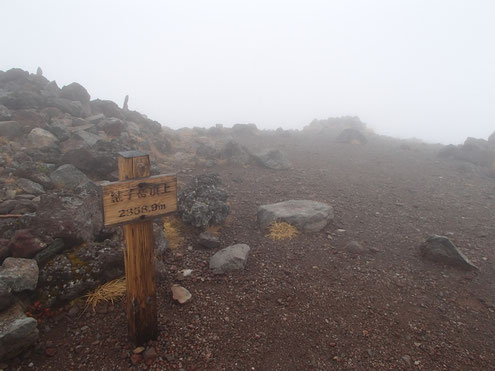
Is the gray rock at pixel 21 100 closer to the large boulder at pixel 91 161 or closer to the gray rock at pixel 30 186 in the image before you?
the large boulder at pixel 91 161

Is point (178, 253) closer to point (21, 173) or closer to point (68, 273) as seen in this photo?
point (68, 273)

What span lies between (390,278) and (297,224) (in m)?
2.85

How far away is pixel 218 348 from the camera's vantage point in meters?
4.57

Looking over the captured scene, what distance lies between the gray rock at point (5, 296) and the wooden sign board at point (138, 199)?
7.02 feet

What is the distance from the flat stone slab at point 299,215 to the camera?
8.77 metres

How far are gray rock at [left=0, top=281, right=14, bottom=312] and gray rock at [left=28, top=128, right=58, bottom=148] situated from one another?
8.78m

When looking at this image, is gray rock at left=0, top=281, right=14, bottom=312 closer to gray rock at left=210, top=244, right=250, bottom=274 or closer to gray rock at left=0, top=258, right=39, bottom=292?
gray rock at left=0, top=258, right=39, bottom=292

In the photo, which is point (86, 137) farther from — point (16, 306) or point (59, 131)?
point (16, 306)

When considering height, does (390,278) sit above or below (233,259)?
below

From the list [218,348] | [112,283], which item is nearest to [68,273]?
[112,283]

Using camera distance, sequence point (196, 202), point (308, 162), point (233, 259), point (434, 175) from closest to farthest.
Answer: point (233, 259)
point (196, 202)
point (434, 175)
point (308, 162)

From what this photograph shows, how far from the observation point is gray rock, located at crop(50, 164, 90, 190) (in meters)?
8.95

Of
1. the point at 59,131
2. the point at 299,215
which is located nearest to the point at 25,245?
the point at 299,215

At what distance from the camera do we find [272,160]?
55.8ft
